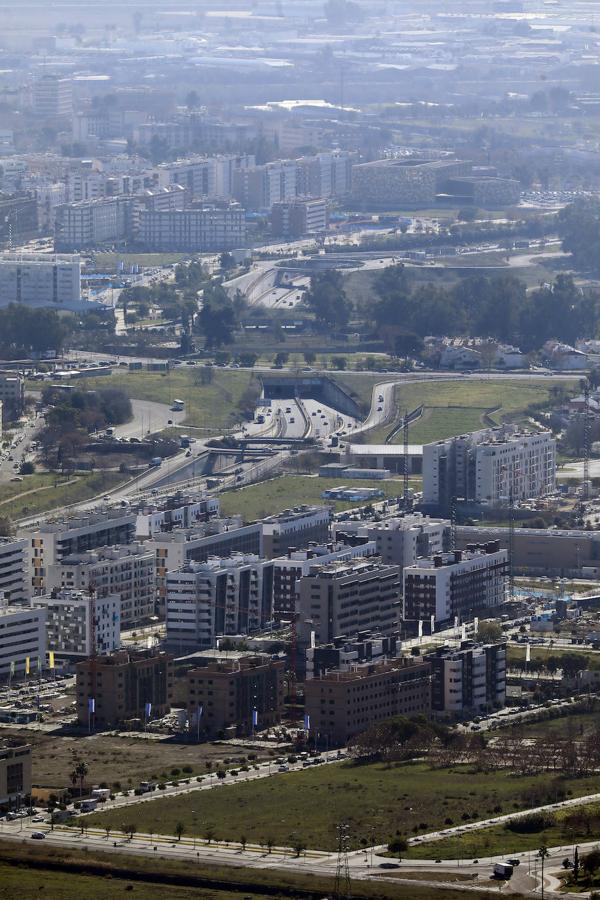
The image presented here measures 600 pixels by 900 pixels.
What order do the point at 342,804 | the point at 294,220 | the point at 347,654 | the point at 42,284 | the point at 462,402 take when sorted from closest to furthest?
the point at 342,804
the point at 347,654
the point at 462,402
the point at 42,284
the point at 294,220

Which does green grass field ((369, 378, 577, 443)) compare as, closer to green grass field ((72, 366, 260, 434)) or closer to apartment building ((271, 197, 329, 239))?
green grass field ((72, 366, 260, 434))

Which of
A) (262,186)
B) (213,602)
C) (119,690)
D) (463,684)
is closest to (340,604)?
(213,602)

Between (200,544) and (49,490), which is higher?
(200,544)

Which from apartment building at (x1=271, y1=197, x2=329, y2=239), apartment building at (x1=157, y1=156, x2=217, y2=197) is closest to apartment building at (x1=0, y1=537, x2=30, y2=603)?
apartment building at (x1=271, y1=197, x2=329, y2=239)

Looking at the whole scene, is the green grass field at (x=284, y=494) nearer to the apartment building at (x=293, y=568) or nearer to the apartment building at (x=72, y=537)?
the apartment building at (x=72, y=537)

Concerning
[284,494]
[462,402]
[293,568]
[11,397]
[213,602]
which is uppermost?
[293,568]

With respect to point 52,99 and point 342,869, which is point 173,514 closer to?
point 342,869

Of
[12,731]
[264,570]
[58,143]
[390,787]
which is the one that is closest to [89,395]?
[264,570]

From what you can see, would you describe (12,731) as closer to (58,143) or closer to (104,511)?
(104,511)
